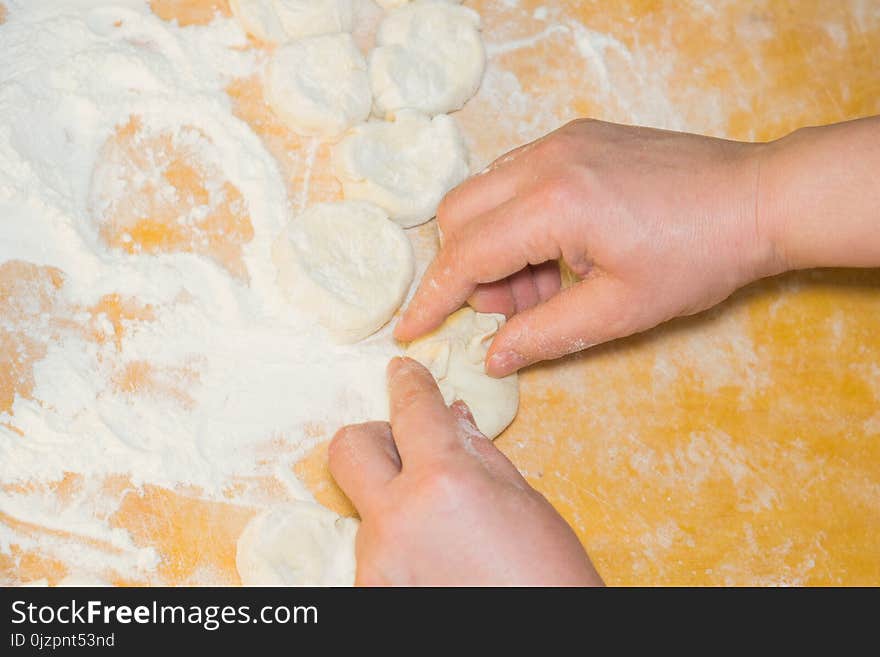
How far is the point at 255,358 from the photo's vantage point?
158cm

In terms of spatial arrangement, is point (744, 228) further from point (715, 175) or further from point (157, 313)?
point (157, 313)

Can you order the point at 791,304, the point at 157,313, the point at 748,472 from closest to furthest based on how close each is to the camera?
the point at 157,313 < the point at 748,472 < the point at 791,304

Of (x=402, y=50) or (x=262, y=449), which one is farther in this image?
→ (x=402, y=50)

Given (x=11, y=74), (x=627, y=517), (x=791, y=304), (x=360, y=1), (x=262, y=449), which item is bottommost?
(x=627, y=517)

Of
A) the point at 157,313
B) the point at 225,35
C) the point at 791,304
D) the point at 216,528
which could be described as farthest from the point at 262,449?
the point at 791,304

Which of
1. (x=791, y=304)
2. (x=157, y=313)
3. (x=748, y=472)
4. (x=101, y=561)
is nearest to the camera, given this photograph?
(x=101, y=561)

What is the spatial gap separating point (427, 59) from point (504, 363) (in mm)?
652

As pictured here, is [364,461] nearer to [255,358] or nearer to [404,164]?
[255,358]

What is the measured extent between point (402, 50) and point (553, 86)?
1.09 feet

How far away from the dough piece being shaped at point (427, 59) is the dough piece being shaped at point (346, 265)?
0.82 feet

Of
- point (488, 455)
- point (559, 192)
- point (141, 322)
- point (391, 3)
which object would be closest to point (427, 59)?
point (391, 3)

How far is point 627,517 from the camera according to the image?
1.64 m

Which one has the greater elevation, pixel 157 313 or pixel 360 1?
pixel 360 1

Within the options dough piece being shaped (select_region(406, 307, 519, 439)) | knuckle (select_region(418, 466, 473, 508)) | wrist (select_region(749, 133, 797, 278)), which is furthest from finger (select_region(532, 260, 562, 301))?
knuckle (select_region(418, 466, 473, 508))
